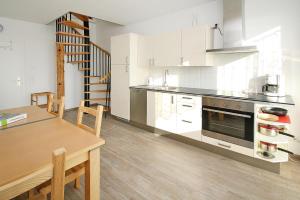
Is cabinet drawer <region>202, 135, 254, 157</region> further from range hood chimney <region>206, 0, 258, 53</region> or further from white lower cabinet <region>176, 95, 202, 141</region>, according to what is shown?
range hood chimney <region>206, 0, 258, 53</region>

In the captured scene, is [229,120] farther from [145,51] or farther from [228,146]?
[145,51]

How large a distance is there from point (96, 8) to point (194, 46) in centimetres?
204

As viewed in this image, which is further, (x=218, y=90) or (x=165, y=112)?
(x=165, y=112)

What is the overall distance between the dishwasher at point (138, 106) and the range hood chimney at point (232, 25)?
1.60 meters

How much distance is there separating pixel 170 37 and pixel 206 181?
257cm

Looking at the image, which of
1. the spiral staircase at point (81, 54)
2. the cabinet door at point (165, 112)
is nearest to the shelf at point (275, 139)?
the cabinet door at point (165, 112)

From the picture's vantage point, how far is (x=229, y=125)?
258 centimetres

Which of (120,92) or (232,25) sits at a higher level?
(232,25)

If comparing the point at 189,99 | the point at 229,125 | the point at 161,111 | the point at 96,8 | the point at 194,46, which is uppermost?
the point at 96,8

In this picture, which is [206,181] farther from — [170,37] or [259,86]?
[170,37]

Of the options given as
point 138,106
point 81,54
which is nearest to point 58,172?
point 138,106

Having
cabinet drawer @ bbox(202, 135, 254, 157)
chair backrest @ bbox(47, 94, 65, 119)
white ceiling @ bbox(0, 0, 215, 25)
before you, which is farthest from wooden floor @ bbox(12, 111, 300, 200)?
white ceiling @ bbox(0, 0, 215, 25)

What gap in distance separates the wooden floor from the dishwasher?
89 centimetres

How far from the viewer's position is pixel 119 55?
14.0 feet
